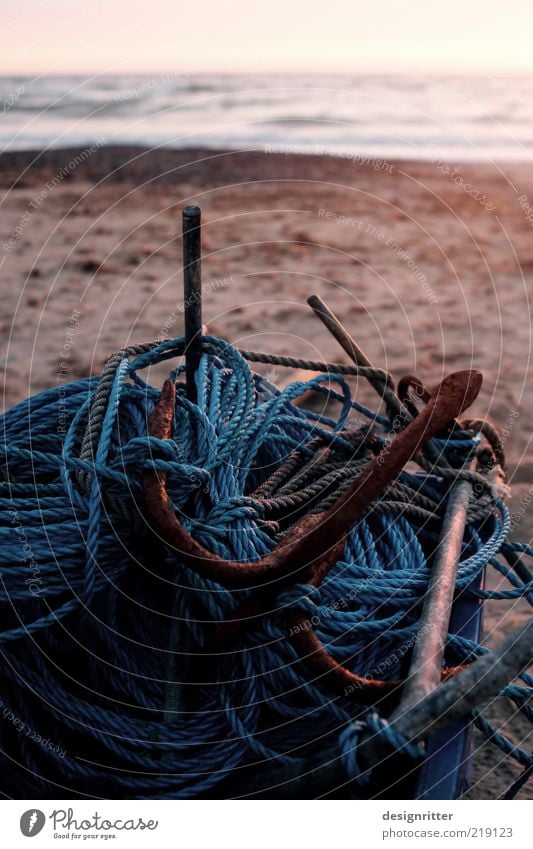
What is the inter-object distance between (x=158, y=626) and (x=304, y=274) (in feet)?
13.6

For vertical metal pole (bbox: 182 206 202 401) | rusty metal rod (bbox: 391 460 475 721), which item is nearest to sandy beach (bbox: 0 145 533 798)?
rusty metal rod (bbox: 391 460 475 721)

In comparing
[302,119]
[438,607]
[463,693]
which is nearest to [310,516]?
[438,607]

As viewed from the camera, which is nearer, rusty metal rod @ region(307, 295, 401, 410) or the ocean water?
rusty metal rod @ region(307, 295, 401, 410)

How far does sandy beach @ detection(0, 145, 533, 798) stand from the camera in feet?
13.8

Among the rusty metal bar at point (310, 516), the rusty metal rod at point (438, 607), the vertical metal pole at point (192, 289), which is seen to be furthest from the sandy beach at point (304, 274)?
the vertical metal pole at point (192, 289)

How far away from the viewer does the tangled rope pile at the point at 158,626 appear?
159 cm

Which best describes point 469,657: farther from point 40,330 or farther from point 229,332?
point 40,330

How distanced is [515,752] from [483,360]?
2.93 m

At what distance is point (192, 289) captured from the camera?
1836mm

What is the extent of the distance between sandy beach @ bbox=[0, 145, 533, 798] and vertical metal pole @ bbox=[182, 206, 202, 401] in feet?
4.11

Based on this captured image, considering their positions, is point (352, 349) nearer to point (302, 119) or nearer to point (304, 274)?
point (304, 274)

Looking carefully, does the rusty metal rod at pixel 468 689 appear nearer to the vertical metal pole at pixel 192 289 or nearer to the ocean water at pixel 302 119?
the vertical metal pole at pixel 192 289

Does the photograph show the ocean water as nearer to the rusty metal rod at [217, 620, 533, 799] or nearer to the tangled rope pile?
the tangled rope pile

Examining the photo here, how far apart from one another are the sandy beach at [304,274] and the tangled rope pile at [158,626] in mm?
690
